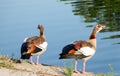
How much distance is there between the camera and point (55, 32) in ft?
96.8

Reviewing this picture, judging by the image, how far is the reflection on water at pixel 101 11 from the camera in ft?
115

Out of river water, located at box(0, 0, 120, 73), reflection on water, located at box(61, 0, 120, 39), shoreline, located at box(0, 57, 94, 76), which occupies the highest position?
shoreline, located at box(0, 57, 94, 76)

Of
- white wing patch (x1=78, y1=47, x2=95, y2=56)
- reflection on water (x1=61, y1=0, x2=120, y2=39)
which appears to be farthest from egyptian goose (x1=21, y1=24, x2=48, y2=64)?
reflection on water (x1=61, y1=0, x2=120, y2=39)

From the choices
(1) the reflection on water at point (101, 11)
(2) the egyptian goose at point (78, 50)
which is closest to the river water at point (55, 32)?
(1) the reflection on water at point (101, 11)

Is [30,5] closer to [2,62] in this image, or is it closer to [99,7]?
[99,7]

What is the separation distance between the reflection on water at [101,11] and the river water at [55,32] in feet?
0.51

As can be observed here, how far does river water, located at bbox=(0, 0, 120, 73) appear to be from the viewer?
872 inches

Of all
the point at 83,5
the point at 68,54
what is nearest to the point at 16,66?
the point at 68,54

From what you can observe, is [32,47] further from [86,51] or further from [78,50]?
[86,51]

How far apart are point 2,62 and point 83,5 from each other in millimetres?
34700

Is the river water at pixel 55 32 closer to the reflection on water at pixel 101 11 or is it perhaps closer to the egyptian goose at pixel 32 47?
the reflection on water at pixel 101 11

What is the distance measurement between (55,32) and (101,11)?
13.6m

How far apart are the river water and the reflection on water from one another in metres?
0.15

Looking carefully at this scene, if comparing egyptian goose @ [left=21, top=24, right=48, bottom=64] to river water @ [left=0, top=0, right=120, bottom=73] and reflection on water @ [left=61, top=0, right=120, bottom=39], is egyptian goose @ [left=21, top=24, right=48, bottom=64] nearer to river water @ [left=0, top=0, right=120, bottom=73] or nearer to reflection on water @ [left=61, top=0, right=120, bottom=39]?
river water @ [left=0, top=0, right=120, bottom=73]
